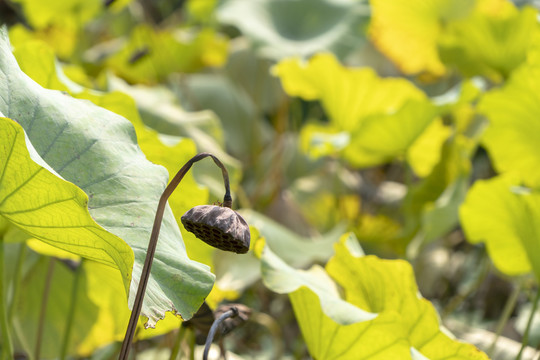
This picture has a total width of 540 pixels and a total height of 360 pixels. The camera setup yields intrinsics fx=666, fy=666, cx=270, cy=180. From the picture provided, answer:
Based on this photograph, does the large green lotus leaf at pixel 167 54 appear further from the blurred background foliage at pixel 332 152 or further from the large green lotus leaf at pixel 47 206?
the large green lotus leaf at pixel 47 206

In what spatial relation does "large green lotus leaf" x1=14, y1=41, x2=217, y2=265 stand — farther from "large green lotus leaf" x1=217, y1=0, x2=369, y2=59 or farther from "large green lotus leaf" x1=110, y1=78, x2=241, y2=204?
"large green lotus leaf" x1=217, y1=0, x2=369, y2=59

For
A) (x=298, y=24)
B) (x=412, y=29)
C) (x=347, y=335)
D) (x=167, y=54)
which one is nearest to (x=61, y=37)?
(x=167, y=54)

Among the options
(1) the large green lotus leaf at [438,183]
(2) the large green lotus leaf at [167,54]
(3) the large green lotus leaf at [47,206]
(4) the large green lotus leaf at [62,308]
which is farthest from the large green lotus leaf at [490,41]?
(3) the large green lotus leaf at [47,206]

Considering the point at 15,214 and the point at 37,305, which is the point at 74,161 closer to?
the point at 15,214

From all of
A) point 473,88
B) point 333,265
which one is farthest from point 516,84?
point 333,265

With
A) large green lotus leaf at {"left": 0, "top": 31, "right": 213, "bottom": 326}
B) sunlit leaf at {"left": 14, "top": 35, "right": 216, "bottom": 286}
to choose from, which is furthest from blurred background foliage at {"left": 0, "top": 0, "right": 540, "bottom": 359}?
large green lotus leaf at {"left": 0, "top": 31, "right": 213, "bottom": 326}

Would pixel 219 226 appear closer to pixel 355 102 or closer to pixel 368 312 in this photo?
pixel 368 312
